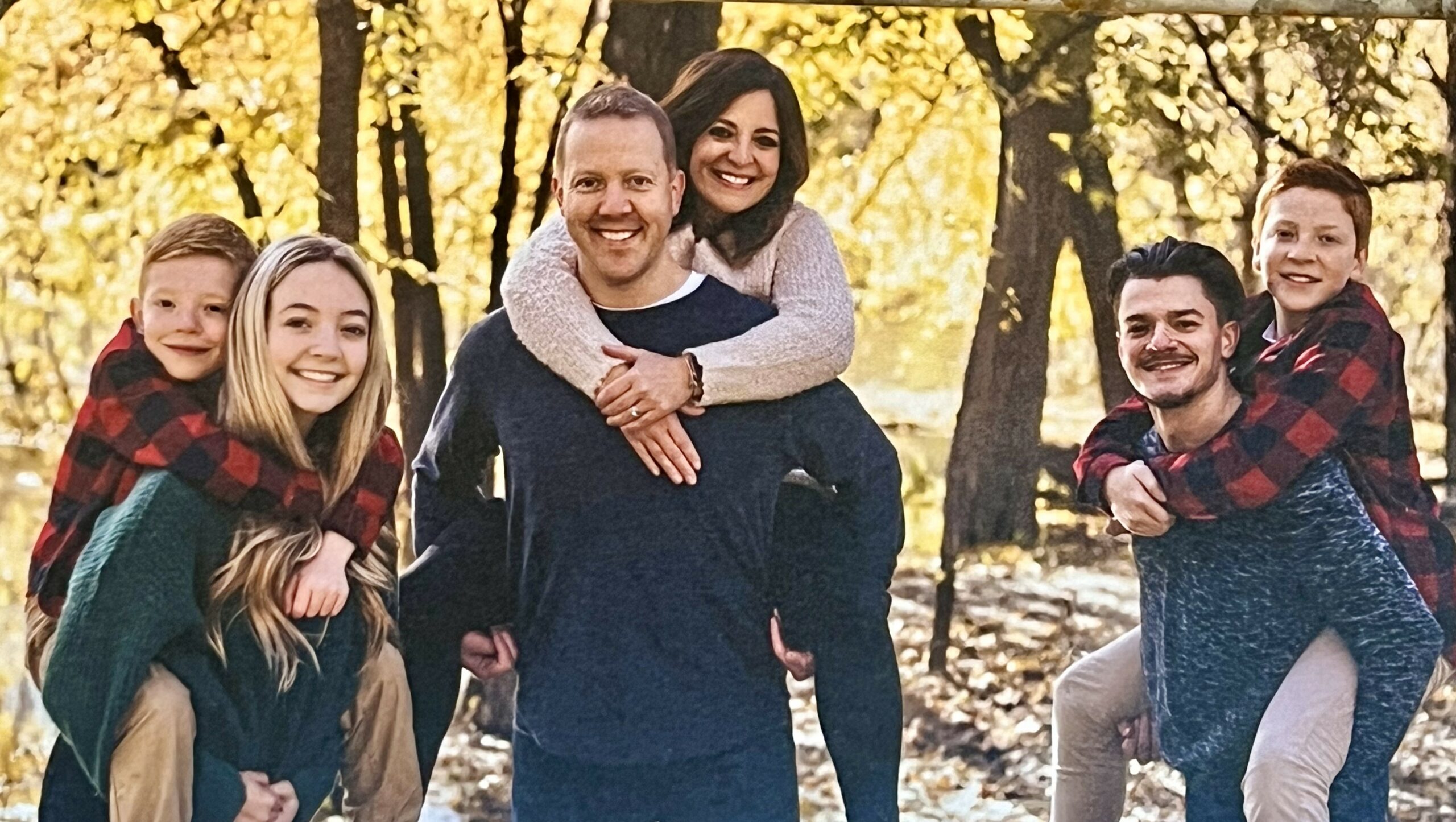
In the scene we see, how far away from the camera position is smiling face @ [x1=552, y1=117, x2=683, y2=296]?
13.5 ft

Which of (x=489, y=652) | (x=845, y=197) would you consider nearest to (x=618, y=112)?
(x=845, y=197)

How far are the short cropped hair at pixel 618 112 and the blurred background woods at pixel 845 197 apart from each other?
60mm

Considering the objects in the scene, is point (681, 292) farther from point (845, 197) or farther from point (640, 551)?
point (640, 551)

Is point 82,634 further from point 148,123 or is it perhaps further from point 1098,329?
point 1098,329

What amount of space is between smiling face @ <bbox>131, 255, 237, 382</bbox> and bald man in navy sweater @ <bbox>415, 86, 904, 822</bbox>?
2.17ft

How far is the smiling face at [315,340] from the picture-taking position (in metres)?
4.07

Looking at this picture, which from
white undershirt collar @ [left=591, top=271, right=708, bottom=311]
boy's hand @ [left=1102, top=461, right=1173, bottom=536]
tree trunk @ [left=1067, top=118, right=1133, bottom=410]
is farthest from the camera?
tree trunk @ [left=1067, top=118, right=1133, bottom=410]

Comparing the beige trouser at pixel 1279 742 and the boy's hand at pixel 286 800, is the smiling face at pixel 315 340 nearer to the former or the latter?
the boy's hand at pixel 286 800

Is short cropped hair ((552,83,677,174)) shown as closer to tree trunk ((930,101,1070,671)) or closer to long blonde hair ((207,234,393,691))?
long blonde hair ((207,234,393,691))

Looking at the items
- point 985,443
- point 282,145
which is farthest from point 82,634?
point 985,443

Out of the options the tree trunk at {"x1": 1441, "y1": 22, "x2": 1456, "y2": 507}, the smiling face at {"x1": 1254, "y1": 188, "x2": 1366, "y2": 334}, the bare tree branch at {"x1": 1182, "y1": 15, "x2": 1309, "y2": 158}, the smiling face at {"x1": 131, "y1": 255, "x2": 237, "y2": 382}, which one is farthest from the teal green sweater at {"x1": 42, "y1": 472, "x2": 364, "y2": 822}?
the tree trunk at {"x1": 1441, "y1": 22, "x2": 1456, "y2": 507}

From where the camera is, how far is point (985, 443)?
4.40 meters

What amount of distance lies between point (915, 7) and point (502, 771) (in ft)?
8.24

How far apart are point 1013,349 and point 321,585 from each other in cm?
208
